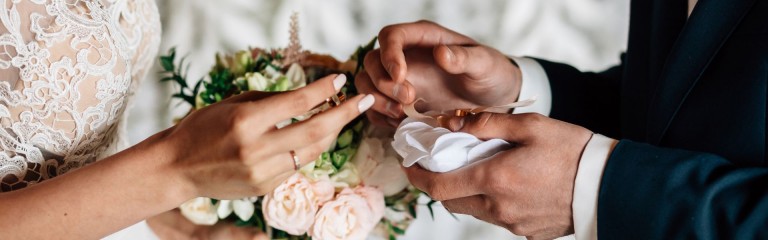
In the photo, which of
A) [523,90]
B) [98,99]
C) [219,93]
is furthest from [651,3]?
[98,99]

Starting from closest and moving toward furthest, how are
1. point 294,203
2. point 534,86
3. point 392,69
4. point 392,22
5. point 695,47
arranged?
point 695,47
point 392,69
point 294,203
point 534,86
point 392,22

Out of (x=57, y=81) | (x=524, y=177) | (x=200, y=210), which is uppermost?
(x=57, y=81)

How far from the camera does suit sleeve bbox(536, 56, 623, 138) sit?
1325 mm

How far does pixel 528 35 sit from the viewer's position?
1987 mm

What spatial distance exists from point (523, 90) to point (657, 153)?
397 mm

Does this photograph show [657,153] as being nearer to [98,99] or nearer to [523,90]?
[523,90]

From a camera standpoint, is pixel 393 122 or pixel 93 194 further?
pixel 393 122

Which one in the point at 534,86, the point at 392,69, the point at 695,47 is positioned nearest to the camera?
the point at 695,47

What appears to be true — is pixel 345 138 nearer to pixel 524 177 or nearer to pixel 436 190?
pixel 436 190

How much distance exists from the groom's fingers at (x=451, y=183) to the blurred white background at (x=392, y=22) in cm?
105

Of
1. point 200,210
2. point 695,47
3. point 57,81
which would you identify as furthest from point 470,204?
point 57,81

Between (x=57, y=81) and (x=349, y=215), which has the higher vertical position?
(x=57, y=81)

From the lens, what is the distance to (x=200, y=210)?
48.0 inches

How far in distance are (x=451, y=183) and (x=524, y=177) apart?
109mm
